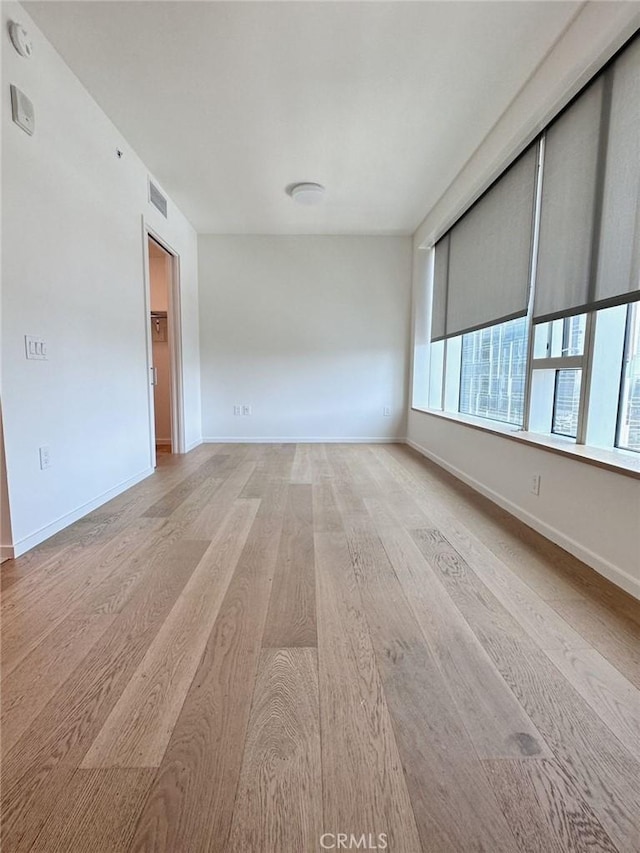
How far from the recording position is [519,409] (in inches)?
112

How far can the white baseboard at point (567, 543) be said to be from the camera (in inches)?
63.3

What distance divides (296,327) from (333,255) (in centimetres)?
104

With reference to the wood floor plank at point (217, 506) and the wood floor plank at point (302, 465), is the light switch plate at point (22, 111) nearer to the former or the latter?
the wood floor plank at point (217, 506)

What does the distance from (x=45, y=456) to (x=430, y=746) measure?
2.23 m

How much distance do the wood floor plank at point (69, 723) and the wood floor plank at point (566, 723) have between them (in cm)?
113

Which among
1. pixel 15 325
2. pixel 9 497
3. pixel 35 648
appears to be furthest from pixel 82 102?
pixel 35 648

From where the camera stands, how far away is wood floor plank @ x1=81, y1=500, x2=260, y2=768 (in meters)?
0.91

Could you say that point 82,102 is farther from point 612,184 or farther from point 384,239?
point 384,239

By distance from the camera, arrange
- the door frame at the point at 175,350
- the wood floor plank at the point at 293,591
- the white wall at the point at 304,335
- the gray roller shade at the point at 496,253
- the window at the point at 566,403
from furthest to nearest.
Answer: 1. the white wall at the point at 304,335
2. the door frame at the point at 175,350
3. the gray roller shade at the point at 496,253
4. the window at the point at 566,403
5. the wood floor plank at the point at 293,591

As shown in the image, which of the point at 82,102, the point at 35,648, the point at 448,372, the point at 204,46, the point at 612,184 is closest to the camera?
the point at 35,648

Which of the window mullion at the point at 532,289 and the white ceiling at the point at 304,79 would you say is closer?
the white ceiling at the point at 304,79

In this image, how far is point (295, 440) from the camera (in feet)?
17.4

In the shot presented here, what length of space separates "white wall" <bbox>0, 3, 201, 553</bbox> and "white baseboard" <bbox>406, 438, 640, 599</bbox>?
279 cm

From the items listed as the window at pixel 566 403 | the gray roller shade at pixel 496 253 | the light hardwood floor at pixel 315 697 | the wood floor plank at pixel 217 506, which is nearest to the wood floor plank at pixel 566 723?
the light hardwood floor at pixel 315 697
